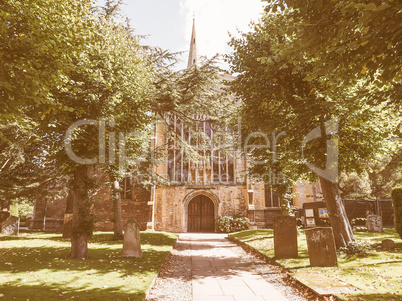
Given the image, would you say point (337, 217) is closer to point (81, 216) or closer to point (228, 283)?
point (228, 283)

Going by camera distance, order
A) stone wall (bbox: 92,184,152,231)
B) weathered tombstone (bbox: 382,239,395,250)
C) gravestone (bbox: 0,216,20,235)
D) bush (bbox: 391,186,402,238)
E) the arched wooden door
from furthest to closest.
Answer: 1. the arched wooden door
2. stone wall (bbox: 92,184,152,231)
3. gravestone (bbox: 0,216,20,235)
4. bush (bbox: 391,186,402,238)
5. weathered tombstone (bbox: 382,239,395,250)

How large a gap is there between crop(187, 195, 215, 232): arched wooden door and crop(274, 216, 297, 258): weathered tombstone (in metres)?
16.0

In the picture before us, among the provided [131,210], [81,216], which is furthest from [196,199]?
[81,216]

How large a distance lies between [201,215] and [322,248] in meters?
18.1

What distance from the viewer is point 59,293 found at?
5.33 meters

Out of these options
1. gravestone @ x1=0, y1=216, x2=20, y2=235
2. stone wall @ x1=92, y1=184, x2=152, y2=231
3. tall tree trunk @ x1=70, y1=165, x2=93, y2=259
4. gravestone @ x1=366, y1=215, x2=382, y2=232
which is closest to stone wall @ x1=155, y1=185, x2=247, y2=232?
stone wall @ x1=92, y1=184, x2=152, y2=231

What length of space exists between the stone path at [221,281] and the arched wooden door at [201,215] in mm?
15326


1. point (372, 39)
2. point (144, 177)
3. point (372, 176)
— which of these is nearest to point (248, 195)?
point (144, 177)

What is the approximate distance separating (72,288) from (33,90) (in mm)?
4470

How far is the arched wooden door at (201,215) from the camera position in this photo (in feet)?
81.8

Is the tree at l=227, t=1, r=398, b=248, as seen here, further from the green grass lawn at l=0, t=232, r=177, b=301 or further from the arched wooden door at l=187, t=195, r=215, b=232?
the arched wooden door at l=187, t=195, r=215, b=232

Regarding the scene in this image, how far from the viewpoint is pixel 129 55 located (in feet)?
37.0

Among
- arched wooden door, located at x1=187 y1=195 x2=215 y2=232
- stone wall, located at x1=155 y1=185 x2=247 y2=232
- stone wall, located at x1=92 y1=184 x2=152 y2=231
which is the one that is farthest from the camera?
arched wooden door, located at x1=187 y1=195 x2=215 y2=232

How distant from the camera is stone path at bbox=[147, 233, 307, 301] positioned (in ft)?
18.3
